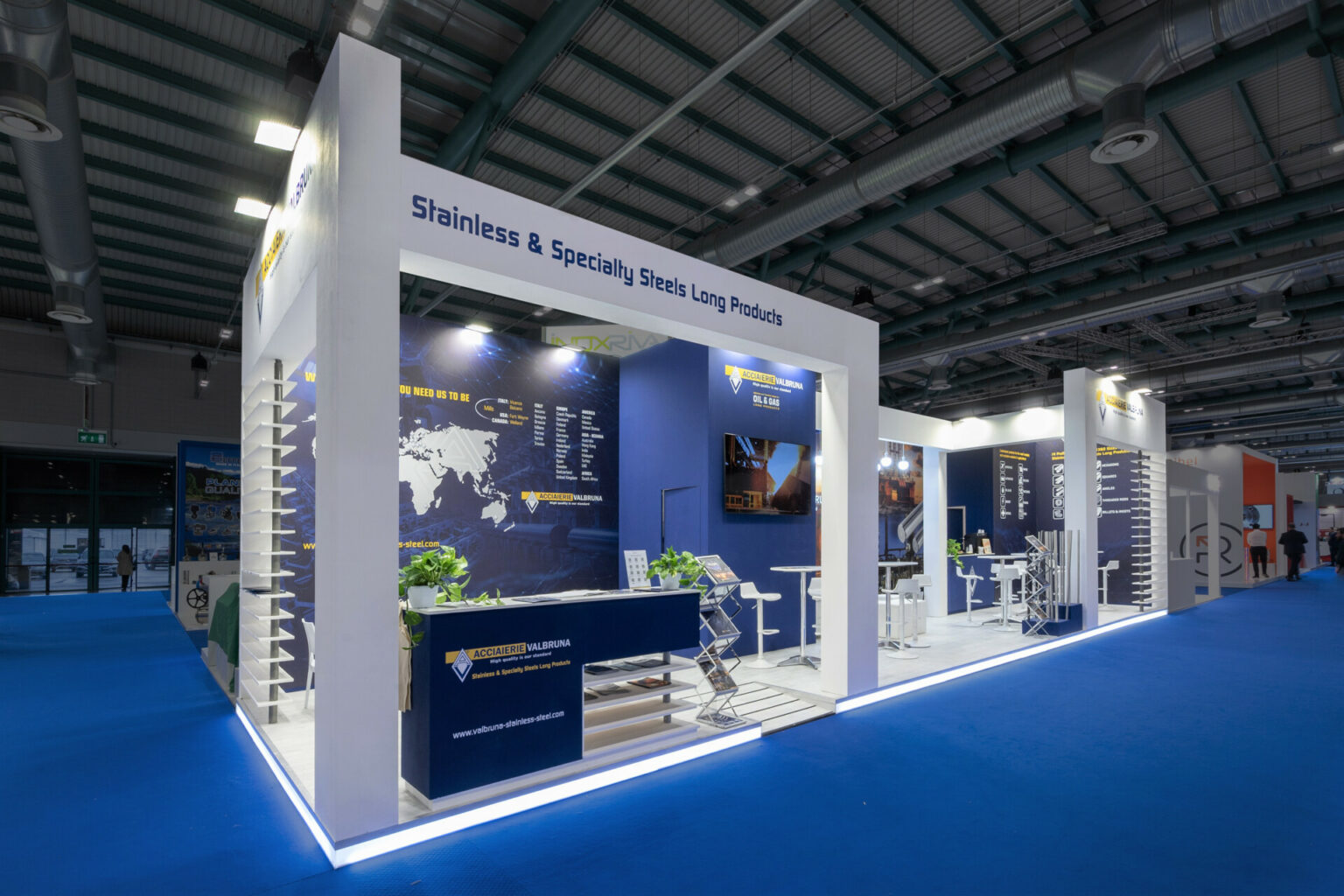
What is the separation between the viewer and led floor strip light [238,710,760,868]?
3084 millimetres

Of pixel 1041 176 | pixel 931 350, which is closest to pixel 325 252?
pixel 1041 176

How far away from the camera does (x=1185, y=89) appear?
5.45m

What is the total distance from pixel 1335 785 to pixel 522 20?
692 centimetres

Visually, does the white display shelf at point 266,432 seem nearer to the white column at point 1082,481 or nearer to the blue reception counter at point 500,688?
the blue reception counter at point 500,688

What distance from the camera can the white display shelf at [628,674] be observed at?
13.5 ft

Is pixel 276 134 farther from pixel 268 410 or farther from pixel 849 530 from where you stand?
pixel 849 530

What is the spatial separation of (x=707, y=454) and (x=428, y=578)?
374 centimetres

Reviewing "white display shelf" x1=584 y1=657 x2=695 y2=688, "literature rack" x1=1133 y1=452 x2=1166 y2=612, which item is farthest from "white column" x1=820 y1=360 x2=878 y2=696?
"literature rack" x1=1133 y1=452 x2=1166 y2=612

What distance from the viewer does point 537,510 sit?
23.4ft

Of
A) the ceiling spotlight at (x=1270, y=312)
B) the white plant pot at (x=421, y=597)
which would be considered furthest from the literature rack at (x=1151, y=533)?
the white plant pot at (x=421, y=597)

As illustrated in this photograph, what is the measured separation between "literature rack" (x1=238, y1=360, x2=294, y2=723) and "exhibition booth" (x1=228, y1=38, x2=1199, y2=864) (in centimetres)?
3

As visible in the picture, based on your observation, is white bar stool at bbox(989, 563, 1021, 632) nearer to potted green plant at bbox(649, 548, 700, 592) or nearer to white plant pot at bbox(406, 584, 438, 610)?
potted green plant at bbox(649, 548, 700, 592)

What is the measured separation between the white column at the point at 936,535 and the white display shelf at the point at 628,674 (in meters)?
7.12

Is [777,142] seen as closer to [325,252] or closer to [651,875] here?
[325,252]
